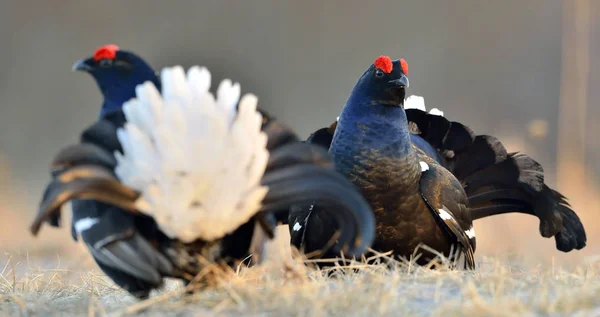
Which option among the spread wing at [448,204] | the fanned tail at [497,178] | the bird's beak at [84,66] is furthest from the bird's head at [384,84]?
the bird's beak at [84,66]

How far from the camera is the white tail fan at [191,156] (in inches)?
59.2

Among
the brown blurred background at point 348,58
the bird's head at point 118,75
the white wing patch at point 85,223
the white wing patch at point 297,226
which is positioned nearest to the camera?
the white wing patch at point 85,223

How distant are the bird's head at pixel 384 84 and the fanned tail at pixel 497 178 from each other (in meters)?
0.36

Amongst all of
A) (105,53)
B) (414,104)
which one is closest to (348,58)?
(414,104)

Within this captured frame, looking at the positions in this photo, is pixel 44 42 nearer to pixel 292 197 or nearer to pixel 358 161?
pixel 358 161

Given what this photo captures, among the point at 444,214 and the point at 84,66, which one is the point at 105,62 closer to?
the point at 84,66

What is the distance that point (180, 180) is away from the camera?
4.95 ft

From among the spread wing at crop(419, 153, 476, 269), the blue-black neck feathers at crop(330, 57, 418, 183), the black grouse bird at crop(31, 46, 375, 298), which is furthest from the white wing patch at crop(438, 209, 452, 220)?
the black grouse bird at crop(31, 46, 375, 298)

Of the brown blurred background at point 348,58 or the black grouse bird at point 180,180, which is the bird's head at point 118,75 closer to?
the black grouse bird at point 180,180

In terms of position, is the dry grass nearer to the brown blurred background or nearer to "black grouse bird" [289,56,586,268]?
"black grouse bird" [289,56,586,268]

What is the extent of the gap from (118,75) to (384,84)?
732 mm

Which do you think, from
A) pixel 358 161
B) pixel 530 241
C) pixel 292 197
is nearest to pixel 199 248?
pixel 292 197

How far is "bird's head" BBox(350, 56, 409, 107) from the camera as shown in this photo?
2.15 metres

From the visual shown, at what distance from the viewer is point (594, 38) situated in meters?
5.98
